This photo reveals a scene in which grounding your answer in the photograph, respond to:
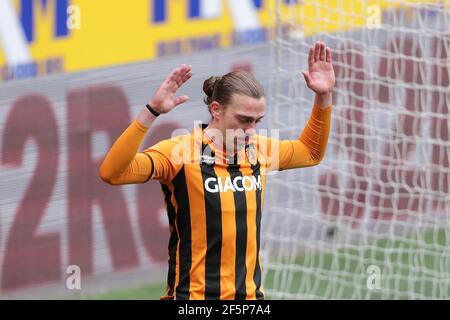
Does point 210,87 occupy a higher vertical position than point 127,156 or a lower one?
higher

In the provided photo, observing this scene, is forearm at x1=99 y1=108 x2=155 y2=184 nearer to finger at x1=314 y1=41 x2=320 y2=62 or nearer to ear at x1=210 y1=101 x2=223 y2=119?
ear at x1=210 y1=101 x2=223 y2=119

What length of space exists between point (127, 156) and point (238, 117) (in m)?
0.49

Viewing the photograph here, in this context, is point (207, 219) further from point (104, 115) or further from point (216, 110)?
point (104, 115)

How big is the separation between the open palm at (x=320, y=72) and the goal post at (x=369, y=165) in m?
2.27

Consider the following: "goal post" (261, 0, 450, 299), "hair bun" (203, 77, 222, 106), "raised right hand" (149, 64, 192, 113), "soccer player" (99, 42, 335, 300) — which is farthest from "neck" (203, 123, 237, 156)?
"goal post" (261, 0, 450, 299)

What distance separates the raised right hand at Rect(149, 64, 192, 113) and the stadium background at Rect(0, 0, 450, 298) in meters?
2.54

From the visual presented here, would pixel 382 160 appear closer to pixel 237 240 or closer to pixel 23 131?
pixel 23 131

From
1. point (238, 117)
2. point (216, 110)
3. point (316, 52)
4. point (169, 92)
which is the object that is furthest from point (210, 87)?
point (316, 52)

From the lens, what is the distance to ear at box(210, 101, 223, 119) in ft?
13.0

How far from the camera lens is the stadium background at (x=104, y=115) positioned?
6605mm

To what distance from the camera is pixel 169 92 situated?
3736 mm

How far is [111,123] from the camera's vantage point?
6.91m

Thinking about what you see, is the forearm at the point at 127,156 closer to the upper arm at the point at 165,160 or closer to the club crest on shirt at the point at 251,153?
the upper arm at the point at 165,160

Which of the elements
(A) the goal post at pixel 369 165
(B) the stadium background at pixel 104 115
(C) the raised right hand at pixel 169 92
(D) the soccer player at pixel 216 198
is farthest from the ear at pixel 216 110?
(A) the goal post at pixel 369 165
